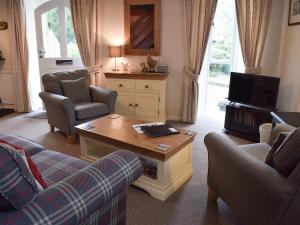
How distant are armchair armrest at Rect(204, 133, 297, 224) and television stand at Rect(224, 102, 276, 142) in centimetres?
172

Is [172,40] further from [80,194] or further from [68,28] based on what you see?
[80,194]

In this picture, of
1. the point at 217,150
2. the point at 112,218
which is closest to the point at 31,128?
the point at 112,218

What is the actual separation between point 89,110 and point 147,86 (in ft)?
3.62

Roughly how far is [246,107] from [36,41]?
13.6ft

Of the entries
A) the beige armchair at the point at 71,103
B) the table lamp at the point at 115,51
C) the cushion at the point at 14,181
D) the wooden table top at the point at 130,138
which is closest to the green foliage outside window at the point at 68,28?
the table lamp at the point at 115,51

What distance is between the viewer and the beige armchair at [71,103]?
11.0ft

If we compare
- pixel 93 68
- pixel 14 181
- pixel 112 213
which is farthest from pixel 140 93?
pixel 14 181

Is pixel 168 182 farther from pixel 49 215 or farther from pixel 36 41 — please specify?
pixel 36 41

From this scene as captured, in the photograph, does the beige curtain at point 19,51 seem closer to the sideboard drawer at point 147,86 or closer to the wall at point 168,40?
the wall at point 168,40

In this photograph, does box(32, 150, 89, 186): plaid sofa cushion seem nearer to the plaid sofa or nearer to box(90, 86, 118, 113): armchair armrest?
the plaid sofa

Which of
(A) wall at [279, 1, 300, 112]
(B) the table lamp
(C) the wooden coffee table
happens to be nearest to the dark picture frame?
(B) the table lamp

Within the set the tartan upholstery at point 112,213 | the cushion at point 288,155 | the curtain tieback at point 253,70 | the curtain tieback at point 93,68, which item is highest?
the curtain tieback at point 253,70

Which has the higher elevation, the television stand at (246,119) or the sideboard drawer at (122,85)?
the sideboard drawer at (122,85)

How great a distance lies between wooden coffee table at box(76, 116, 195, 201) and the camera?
2.18 meters
